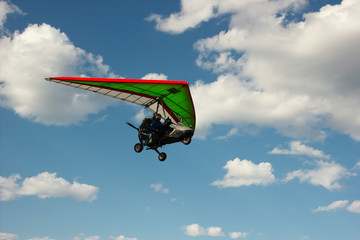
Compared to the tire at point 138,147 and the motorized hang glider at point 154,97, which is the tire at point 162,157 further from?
the tire at point 138,147

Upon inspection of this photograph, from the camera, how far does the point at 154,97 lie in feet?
68.4

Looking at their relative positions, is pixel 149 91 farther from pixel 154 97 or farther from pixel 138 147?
pixel 138 147

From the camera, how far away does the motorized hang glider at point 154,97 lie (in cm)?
1827

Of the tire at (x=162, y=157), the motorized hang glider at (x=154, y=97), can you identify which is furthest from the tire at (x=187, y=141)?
the tire at (x=162, y=157)

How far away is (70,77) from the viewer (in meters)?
18.2

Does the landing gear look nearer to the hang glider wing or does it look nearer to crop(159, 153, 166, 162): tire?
crop(159, 153, 166, 162): tire

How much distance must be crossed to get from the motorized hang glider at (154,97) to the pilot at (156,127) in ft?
0.41

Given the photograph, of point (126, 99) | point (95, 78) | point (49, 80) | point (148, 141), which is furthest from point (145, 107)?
point (49, 80)

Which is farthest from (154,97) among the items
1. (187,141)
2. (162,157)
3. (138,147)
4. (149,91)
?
(187,141)

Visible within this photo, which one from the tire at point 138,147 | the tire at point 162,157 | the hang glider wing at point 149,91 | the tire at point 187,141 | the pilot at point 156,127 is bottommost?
the tire at point 162,157

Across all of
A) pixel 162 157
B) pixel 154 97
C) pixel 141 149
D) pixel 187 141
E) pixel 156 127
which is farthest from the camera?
pixel 154 97

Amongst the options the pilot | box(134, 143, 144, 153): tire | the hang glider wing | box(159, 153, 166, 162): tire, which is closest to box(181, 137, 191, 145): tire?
the pilot

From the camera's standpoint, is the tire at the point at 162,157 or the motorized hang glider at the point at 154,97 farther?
the tire at the point at 162,157

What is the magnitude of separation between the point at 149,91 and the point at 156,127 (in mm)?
2484
